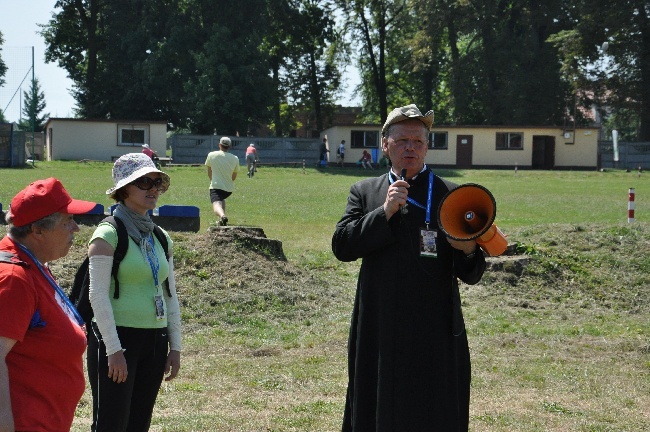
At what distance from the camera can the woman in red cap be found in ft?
10.4

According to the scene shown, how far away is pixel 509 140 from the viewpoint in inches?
2223

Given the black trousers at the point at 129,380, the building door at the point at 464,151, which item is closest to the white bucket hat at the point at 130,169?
the black trousers at the point at 129,380

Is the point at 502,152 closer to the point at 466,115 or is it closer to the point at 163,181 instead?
the point at 466,115

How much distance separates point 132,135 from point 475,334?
47.1 m

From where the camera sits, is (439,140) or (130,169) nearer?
(130,169)

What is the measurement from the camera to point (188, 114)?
194 feet

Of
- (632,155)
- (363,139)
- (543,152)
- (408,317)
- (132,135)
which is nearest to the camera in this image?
(408,317)

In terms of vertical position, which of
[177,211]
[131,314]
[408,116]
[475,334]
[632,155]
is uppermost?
[632,155]

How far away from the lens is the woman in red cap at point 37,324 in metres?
3.16

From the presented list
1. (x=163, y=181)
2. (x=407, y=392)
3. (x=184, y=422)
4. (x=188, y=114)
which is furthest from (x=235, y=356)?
(x=188, y=114)

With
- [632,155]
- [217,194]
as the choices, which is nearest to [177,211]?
[217,194]

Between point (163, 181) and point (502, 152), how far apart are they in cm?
5351

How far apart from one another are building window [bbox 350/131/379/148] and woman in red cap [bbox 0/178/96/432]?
5325 cm

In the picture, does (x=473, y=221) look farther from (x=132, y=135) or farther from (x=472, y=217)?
(x=132, y=135)
